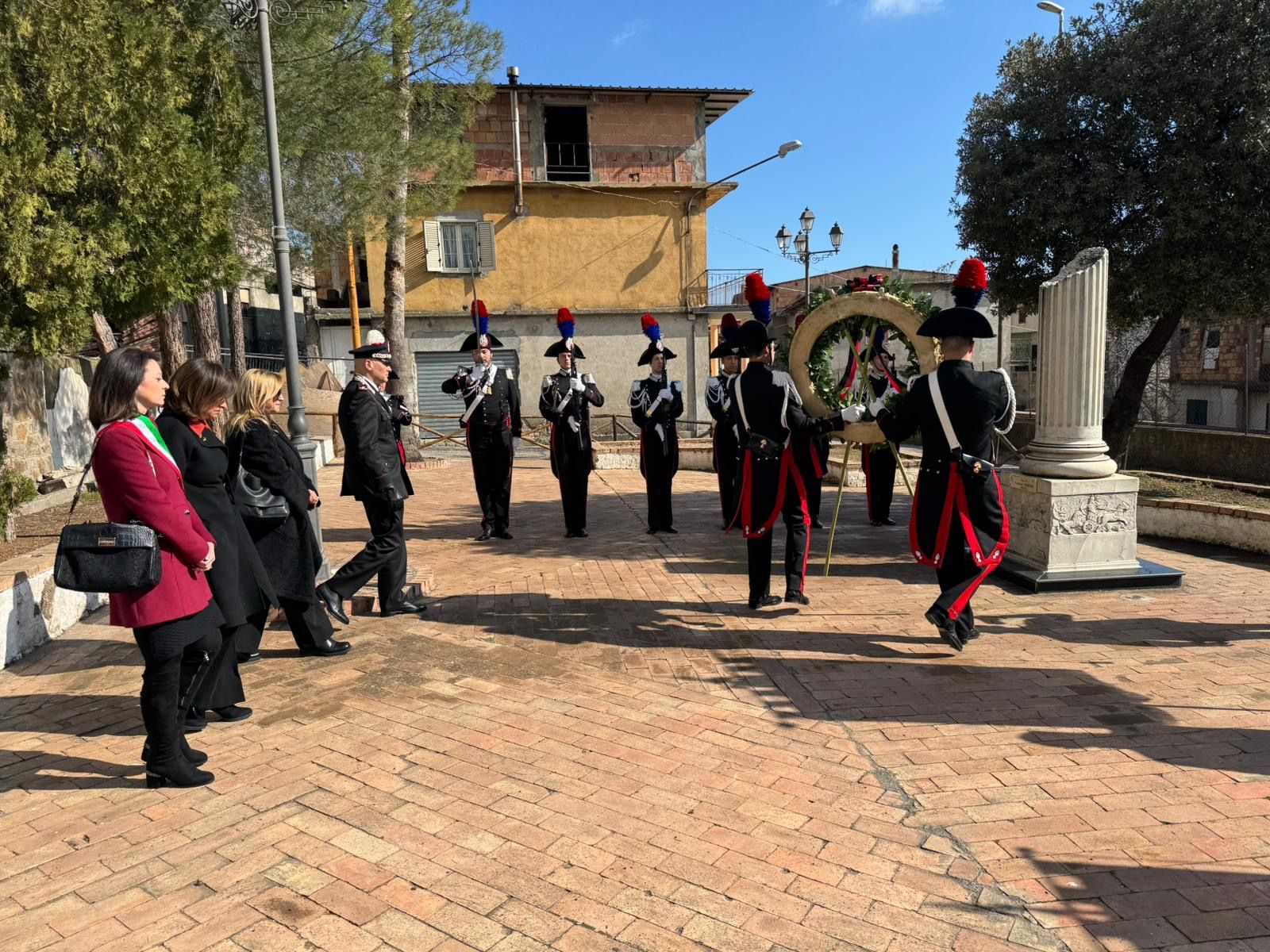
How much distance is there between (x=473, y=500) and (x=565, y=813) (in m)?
8.62

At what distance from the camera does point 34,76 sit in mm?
6238

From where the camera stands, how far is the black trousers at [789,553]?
19.1 feet

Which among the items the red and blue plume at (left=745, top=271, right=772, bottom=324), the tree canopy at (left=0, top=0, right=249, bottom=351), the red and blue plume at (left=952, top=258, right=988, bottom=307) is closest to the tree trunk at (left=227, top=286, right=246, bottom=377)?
the tree canopy at (left=0, top=0, right=249, bottom=351)

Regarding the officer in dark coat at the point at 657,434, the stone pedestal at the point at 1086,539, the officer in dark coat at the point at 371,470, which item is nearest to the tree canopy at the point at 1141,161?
the stone pedestal at the point at 1086,539

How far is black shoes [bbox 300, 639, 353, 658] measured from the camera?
199 inches

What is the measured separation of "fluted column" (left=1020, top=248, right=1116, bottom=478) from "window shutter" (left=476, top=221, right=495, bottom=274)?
18.1 meters

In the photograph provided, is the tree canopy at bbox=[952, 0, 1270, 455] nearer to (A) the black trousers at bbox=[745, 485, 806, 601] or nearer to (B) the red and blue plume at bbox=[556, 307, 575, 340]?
(B) the red and blue plume at bbox=[556, 307, 575, 340]

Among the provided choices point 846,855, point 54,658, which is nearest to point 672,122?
point 54,658

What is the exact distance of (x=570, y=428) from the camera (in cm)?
862

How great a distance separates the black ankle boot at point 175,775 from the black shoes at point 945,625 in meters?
3.76

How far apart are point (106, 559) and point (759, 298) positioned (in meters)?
4.47

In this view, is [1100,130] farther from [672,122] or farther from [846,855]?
[672,122]

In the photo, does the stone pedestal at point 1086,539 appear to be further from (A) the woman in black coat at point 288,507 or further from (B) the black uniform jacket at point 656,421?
(A) the woman in black coat at point 288,507

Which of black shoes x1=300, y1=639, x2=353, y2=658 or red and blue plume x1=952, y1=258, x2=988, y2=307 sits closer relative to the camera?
black shoes x1=300, y1=639, x2=353, y2=658
